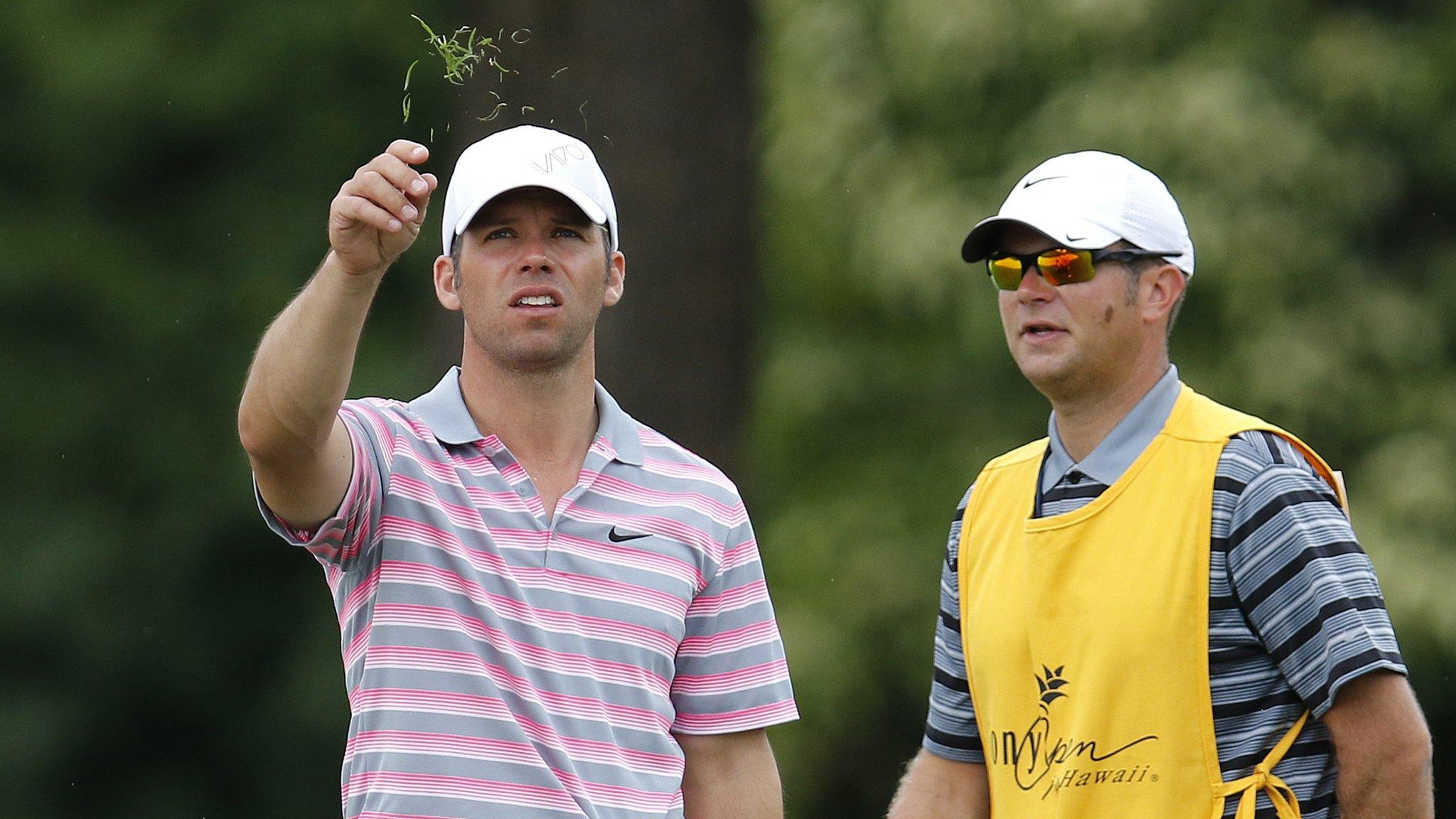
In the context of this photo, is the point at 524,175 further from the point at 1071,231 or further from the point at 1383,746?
the point at 1383,746

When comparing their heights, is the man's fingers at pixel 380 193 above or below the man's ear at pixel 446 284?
below

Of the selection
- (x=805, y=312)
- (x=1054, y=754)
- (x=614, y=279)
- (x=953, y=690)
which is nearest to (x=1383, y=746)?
(x=1054, y=754)

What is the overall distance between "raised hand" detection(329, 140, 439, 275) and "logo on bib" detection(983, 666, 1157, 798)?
1.47 m

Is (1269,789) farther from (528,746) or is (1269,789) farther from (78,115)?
(78,115)

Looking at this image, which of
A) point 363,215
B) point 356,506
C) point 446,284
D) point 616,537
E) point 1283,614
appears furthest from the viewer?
point 446,284

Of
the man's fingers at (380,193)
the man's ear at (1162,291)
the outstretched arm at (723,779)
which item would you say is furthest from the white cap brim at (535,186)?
the man's ear at (1162,291)

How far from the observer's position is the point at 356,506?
3.24 m

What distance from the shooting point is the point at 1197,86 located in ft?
29.1

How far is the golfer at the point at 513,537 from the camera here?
10.2ft

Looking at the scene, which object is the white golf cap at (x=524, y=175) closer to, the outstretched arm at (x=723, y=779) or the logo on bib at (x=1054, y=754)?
the outstretched arm at (x=723, y=779)

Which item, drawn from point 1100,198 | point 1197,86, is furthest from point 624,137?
point 1197,86

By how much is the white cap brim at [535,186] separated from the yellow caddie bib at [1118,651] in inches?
41.4

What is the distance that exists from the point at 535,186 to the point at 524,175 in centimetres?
3

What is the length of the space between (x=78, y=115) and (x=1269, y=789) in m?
10.8
